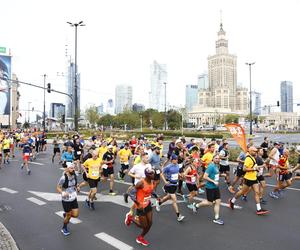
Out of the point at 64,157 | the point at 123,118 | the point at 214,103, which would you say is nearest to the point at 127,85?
the point at 214,103

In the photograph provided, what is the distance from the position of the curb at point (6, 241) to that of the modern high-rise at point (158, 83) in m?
139

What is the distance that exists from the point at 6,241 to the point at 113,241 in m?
2.20

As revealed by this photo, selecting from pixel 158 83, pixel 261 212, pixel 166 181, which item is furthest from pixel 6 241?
pixel 158 83

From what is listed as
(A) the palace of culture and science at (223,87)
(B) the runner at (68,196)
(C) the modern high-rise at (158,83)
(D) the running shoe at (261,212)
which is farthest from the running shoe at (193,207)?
(A) the palace of culture and science at (223,87)

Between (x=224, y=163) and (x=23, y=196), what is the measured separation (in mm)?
7548

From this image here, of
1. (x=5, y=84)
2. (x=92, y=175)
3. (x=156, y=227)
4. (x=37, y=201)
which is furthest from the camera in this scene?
(x=5, y=84)

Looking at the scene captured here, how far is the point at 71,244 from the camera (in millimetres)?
6477

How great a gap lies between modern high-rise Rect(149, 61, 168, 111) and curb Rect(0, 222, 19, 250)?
138834 millimetres

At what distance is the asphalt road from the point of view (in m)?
6.43

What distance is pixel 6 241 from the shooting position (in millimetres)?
6465

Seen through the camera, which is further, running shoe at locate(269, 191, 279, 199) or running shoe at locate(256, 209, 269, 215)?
running shoe at locate(269, 191, 279, 199)

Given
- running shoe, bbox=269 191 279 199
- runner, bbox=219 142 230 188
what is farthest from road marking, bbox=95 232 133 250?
runner, bbox=219 142 230 188

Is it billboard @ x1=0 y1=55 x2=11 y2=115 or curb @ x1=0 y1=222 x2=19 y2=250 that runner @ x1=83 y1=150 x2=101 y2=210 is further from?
billboard @ x1=0 y1=55 x2=11 y2=115

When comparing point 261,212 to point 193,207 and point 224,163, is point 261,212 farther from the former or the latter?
point 224,163
